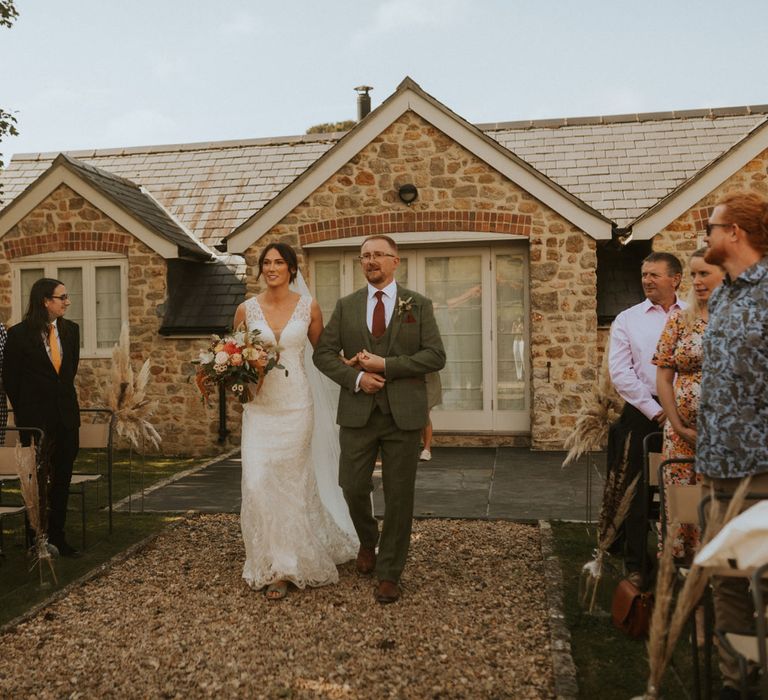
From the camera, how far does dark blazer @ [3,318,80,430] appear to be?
6285 mm

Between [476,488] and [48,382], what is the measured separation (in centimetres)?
462

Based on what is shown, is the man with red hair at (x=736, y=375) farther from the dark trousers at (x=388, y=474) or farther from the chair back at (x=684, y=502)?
the dark trousers at (x=388, y=474)

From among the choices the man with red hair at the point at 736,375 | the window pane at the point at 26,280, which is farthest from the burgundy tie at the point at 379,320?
the window pane at the point at 26,280

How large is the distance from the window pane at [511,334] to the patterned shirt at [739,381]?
859 centimetres

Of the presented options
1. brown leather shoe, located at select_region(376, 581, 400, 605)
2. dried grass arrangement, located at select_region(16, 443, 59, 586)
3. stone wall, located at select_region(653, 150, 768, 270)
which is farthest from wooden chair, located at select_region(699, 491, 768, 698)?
stone wall, located at select_region(653, 150, 768, 270)

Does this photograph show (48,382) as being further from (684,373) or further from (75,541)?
(684,373)

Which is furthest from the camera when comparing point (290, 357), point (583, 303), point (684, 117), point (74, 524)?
point (684, 117)

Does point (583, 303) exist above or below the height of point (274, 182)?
below

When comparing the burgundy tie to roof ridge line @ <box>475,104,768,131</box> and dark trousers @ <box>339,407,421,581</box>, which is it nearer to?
dark trousers @ <box>339,407,421,581</box>

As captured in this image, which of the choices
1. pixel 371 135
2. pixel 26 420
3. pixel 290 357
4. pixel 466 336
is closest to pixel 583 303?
pixel 466 336

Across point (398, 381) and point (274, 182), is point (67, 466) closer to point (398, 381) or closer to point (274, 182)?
point (398, 381)

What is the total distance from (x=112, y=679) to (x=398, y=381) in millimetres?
2341

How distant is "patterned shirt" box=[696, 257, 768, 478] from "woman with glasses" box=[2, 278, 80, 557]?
4851 millimetres

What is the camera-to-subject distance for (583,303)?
11336 millimetres
